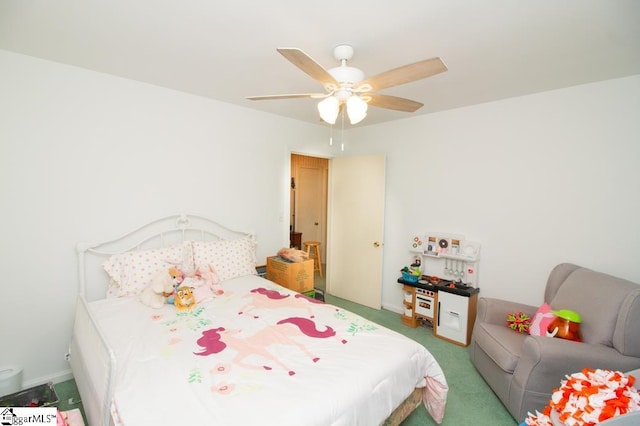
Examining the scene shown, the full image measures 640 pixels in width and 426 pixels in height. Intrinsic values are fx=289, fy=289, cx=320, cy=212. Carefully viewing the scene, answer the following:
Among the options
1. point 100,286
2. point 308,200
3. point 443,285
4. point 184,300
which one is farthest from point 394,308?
point 100,286

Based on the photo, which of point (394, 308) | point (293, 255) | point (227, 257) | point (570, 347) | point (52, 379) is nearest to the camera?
point (570, 347)

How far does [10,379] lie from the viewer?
6.77 feet

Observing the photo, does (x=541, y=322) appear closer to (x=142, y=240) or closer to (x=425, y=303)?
(x=425, y=303)

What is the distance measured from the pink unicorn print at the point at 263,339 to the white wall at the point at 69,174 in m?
1.47

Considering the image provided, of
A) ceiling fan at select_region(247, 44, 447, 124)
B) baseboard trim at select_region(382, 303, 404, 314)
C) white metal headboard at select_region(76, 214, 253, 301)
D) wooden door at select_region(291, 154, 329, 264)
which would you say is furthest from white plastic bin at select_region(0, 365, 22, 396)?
wooden door at select_region(291, 154, 329, 264)

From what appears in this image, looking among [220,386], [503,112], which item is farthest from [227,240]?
[503,112]

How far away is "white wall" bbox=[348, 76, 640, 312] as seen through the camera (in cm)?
239

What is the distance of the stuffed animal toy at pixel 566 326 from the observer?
81.3 inches

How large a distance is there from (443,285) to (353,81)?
2450 millimetres

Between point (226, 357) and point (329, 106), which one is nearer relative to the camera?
point (226, 357)

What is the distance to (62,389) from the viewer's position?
2254 mm

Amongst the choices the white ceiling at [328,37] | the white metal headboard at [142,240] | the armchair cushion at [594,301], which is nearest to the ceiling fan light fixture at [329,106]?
the white ceiling at [328,37]

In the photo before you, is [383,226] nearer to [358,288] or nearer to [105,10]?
[358,288]

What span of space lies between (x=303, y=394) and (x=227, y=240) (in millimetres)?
2136
